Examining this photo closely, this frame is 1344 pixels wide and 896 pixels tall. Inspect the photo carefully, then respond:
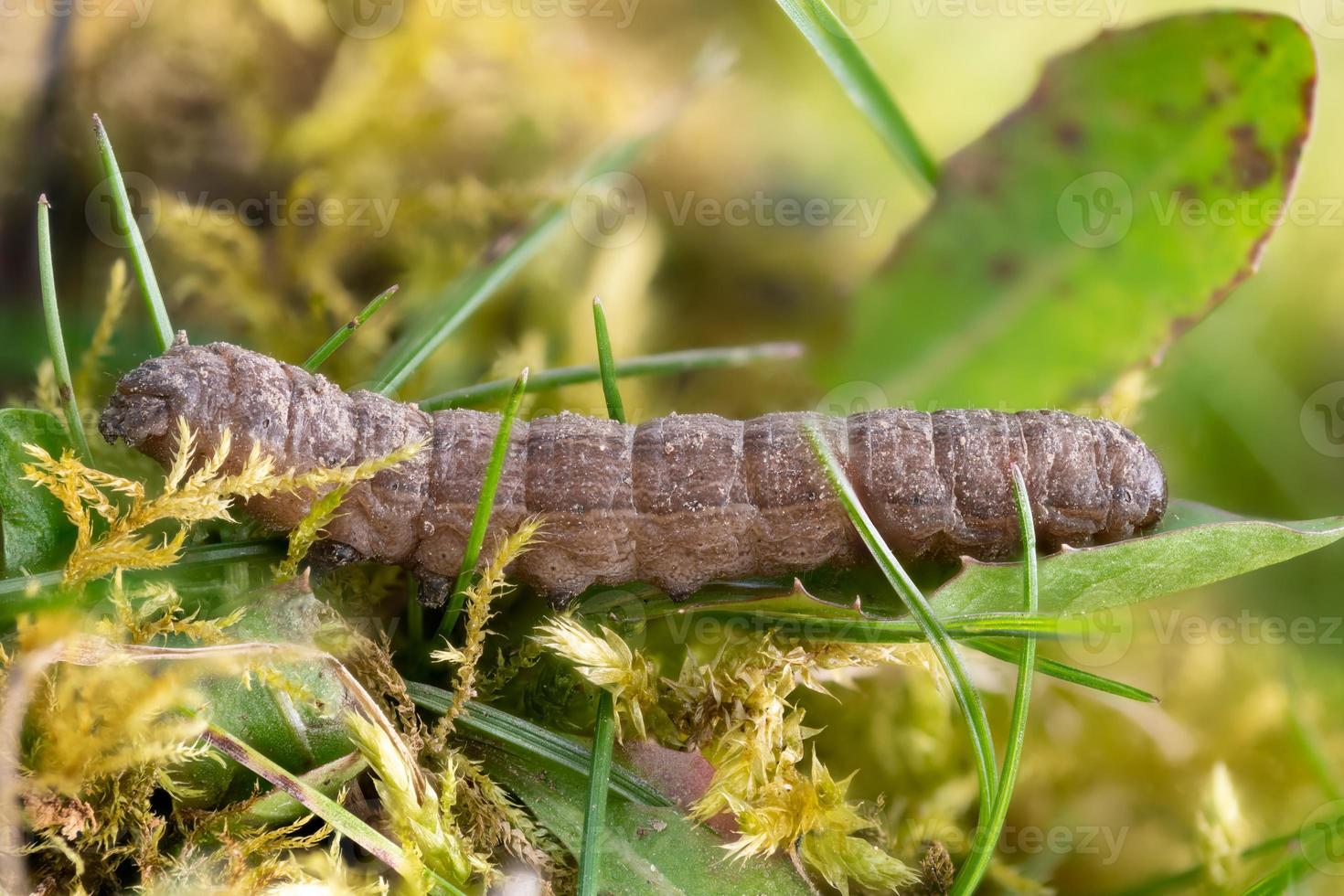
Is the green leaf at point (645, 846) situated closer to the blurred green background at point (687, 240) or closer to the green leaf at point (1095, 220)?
the blurred green background at point (687, 240)

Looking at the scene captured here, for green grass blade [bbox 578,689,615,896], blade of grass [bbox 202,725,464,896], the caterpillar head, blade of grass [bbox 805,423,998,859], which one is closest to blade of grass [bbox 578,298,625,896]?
green grass blade [bbox 578,689,615,896]

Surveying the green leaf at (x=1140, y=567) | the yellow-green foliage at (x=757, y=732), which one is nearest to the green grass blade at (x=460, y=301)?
the yellow-green foliage at (x=757, y=732)

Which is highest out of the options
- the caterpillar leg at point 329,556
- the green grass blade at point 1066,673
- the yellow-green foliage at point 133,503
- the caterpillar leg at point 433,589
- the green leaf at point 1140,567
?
the yellow-green foliage at point 133,503

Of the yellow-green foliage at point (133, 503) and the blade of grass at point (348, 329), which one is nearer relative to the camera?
the yellow-green foliage at point (133, 503)

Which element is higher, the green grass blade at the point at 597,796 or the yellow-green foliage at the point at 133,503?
the yellow-green foliage at the point at 133,503

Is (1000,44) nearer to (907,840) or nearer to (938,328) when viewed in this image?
(938,328)

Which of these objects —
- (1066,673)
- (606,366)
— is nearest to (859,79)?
(606,366)

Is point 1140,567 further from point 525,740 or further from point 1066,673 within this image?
point 525,740
